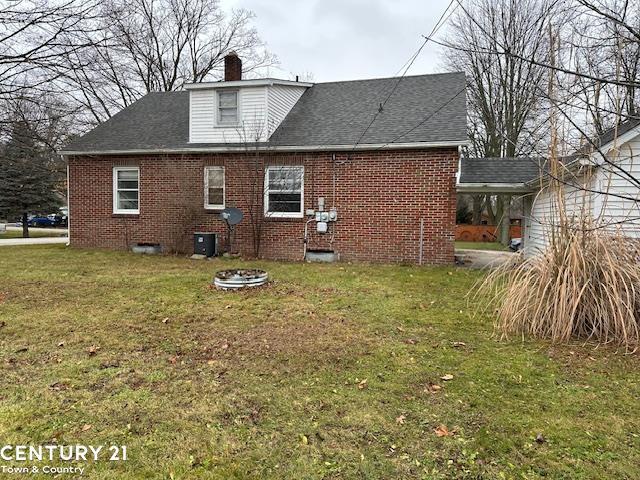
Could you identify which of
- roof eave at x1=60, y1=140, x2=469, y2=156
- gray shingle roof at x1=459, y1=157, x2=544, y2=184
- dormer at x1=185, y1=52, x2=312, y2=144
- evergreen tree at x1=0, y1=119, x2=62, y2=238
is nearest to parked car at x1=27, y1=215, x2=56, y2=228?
evergreen tree at x1=0, y1=119, x2=62, y2=238

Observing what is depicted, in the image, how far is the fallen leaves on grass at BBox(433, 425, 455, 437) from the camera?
2.70m

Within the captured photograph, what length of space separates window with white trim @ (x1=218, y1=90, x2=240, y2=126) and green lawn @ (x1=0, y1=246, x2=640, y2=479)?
7.65m

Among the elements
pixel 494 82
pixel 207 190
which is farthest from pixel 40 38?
pixel 494 82

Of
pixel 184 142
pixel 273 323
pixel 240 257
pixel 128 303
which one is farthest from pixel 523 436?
pixel 184 142

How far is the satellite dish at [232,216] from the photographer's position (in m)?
11.2

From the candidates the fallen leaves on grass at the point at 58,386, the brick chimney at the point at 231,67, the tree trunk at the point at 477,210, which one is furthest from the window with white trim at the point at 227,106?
the tree trunk at the point at 477,210

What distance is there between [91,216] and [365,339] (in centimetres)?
1153

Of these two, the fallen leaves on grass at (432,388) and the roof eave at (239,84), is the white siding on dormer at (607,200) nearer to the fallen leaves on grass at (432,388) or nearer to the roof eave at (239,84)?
the fallen leaves on grass at (432,388)

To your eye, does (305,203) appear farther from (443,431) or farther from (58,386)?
(443,431)

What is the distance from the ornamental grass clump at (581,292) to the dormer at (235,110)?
876cm

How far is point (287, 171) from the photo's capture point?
11578 mm

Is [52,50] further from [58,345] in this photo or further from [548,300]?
[548,300]

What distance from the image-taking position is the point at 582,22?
4.48 metres

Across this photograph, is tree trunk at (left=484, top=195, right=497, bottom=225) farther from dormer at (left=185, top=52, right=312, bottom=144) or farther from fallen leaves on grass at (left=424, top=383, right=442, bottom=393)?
fallen leaves on grass at (left=424, top=383, right=442, bottom=393)
